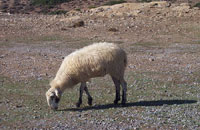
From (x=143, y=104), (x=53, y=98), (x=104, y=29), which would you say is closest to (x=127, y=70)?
(x=143, y=104)

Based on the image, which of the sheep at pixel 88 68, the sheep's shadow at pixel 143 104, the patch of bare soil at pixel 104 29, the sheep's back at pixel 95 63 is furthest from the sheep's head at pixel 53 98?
the patch of bare soil at pixel 104 29

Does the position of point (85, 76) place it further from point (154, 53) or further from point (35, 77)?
point (154, 53)

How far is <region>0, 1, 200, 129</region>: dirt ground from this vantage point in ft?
34.7

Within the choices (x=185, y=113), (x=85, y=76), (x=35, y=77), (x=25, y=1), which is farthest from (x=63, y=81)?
(x=25, y=1)

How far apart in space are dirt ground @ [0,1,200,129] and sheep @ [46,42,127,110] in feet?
1.68

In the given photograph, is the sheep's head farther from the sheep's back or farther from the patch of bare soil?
the patch of bare soil

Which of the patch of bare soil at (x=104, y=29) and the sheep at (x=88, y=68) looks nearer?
the sheep at (x=88, y=68)

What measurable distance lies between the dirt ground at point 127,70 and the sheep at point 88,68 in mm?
512

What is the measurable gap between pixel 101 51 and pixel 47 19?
23.8 meters

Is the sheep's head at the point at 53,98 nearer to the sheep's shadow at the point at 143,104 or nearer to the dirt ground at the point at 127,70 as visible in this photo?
the dirt ground at the point at 127,70

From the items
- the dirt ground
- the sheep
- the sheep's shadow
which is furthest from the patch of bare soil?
the sheep's shadow

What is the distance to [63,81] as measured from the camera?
39.2 feet

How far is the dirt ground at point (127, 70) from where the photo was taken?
416 inches

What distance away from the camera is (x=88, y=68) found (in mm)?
11812
